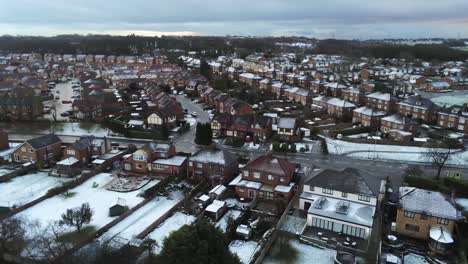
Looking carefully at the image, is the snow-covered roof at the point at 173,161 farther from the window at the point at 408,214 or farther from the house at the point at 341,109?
the house at the point at 341,109

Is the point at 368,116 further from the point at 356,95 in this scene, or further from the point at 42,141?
the point at 42,141

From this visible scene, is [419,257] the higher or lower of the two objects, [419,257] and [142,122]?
the lower

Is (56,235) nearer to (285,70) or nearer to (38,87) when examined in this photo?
(38,87)

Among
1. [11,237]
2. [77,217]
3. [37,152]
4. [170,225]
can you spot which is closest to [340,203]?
[170,225]

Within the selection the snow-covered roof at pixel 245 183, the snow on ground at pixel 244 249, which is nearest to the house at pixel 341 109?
the snow-covered roof at pixel 245 183

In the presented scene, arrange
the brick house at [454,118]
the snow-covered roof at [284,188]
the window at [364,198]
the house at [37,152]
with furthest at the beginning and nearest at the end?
the brick house at [454,118]
the house at [37,152]
the snow-covered roof at [284,188]
the window at [364,198]

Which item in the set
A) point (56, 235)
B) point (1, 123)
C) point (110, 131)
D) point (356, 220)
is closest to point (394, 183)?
point (356, 220)

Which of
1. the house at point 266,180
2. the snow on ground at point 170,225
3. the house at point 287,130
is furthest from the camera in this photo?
the house at point 287,130
